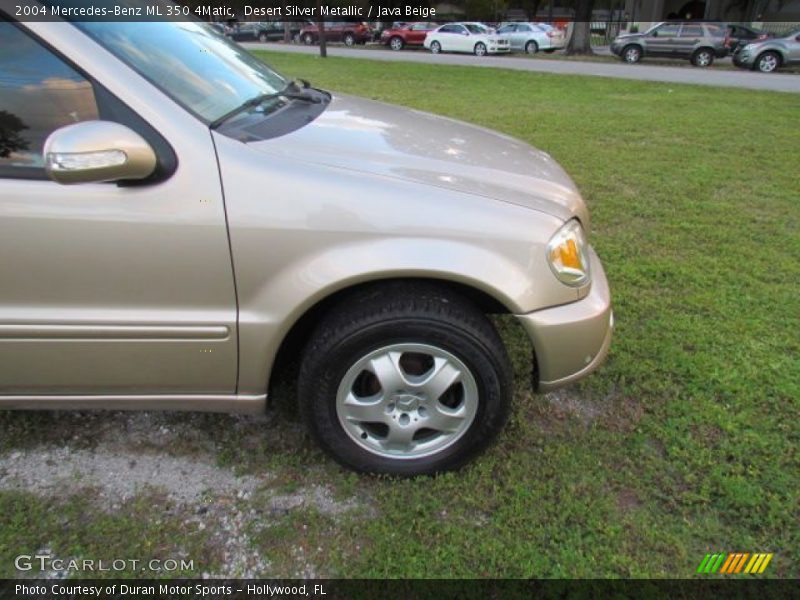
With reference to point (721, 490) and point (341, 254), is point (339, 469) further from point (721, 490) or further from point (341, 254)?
point (721, 490)

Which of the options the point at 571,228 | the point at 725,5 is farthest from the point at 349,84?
the point at 725,5

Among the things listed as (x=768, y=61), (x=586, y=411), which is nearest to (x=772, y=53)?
(x=768, y=61)

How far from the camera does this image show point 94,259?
1.78m

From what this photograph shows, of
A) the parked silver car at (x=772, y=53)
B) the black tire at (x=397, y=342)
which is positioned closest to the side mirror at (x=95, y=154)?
the black tire at (x=397, y=342)

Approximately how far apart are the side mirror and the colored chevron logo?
217 cm

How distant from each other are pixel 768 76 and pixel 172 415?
1794 centimetres

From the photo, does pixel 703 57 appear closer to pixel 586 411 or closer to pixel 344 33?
pixel 344 33

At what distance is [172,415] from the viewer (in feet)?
8.34

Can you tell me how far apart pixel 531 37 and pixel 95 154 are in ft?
88.9

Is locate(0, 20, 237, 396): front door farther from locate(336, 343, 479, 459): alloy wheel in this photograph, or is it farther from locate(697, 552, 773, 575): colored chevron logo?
locate(697, 552, 773, 575): colored chevron logo

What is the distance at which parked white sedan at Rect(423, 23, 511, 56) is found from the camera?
24.4 metres

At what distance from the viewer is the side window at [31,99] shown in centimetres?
178

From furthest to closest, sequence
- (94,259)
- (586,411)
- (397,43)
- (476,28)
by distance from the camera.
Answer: (397,43) → (476,28) → (586,411) → (94,259)

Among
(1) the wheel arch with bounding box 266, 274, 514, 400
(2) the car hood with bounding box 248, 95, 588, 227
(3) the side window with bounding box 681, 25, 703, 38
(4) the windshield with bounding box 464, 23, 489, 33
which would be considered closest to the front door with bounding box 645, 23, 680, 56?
(3) the side window with bounding box 681, 25, 703, 38
